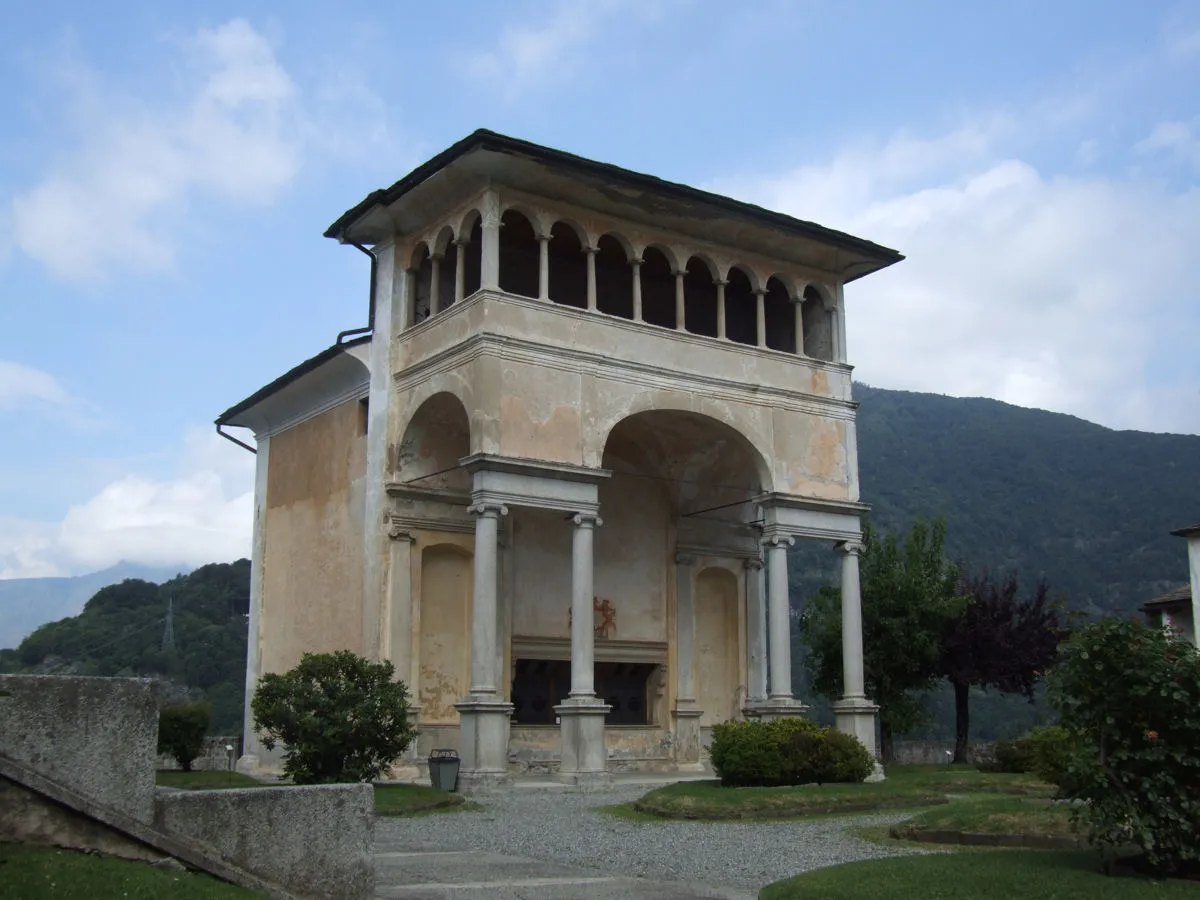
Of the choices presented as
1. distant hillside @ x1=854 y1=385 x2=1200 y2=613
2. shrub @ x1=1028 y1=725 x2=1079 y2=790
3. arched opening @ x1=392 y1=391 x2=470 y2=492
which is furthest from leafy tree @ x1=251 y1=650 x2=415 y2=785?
distant hillside @ x1=854 y1=385 x2=1200 y2=613

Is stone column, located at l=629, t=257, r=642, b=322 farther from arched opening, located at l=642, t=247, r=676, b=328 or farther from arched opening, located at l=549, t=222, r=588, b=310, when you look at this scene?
arched opening, located at l=642, t=247, r=676, b=328

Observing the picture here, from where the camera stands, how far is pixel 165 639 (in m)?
59.7

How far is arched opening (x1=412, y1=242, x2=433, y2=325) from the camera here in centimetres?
2684

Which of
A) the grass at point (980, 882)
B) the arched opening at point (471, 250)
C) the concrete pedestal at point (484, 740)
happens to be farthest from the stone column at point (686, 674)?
the grass at point (980, 882)

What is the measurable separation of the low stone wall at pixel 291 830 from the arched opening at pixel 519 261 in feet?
66.7

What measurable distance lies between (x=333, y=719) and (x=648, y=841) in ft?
21.2

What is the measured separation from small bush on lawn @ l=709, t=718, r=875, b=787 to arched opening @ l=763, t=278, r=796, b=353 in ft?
37.3

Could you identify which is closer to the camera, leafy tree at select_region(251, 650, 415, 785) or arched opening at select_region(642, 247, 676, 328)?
leafy tree at select_region(251, 650, 415, 785)

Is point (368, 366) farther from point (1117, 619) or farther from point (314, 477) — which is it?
point (1117, 619)

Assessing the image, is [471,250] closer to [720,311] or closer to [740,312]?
[720,311]

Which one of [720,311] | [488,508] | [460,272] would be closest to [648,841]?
[488,508]

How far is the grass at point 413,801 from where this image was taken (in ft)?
58.4

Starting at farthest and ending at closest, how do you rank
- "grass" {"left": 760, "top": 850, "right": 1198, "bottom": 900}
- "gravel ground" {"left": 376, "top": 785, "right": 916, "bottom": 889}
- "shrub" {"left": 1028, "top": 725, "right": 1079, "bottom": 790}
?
"shrub" {"left": 1028, "top": 725, "right": 1079, "bottom": 790}
"gravel ground" {"left": 376, "top": 785, "right": 916, "bottom": 889}
"grass" {"left": 760, "top": 850, "right": 1198, "bottom": 900}

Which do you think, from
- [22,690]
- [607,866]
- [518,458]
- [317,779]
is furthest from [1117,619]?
[518,458]
